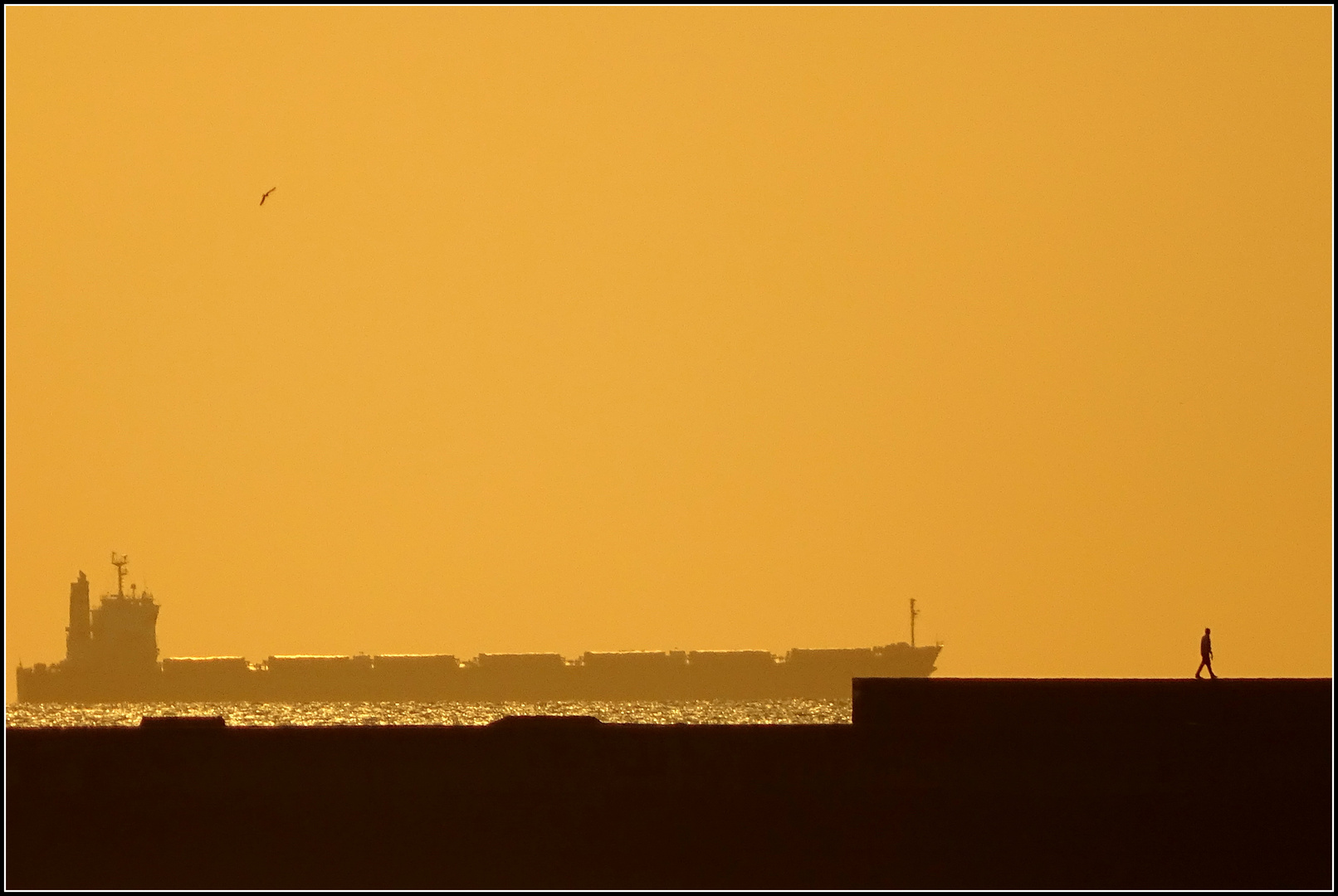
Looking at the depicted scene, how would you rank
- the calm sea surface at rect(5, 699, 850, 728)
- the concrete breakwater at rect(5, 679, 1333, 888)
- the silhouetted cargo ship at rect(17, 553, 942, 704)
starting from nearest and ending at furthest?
1. the concrete breakwater at rect(5, 679, 1333, 888)
2. the calm sea surface at rect(5, 699, 850, 728)
3. the silhouetted cargo ship at rect(17, 553, 942, 704)

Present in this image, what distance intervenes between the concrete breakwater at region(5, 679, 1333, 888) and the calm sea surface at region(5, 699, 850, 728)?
7704cm

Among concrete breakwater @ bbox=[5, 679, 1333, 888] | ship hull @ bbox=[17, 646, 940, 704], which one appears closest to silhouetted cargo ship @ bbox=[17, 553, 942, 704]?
ship hull @ bbox=[17, 646, 940, 704]

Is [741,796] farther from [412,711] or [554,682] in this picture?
[554,682]

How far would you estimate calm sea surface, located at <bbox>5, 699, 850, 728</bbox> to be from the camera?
118m

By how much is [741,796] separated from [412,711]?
128m

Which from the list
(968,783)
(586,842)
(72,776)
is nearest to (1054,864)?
(968,783)

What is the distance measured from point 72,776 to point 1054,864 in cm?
1040

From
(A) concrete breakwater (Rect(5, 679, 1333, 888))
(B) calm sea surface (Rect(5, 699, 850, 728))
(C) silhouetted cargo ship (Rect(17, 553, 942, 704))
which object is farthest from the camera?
(C) silhouetted cargo ship (Rect(17, 553, 942, 704))

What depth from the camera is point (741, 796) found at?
25656mm

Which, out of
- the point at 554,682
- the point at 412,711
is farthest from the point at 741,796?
the point at 554,682

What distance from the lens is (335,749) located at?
25.3 metres

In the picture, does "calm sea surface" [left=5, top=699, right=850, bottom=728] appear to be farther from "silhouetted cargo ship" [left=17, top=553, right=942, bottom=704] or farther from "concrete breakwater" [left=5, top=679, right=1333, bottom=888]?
"concrete breakwater" [left=5, top=679, right=1333, bottom=888]

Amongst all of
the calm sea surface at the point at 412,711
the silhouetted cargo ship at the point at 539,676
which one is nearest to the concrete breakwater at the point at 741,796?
the calm sea surface at the point at 412,711

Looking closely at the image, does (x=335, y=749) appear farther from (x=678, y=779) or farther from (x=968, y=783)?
(x=968, y=783)
